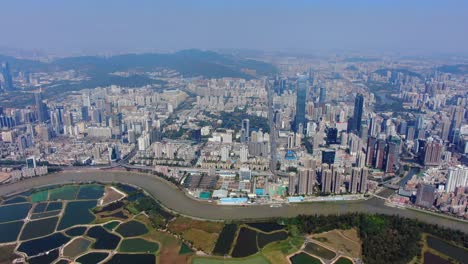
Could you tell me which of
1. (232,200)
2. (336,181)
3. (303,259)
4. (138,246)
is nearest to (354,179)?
(336,181)

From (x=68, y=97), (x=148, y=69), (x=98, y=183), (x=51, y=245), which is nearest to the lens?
(x=51, y=245)

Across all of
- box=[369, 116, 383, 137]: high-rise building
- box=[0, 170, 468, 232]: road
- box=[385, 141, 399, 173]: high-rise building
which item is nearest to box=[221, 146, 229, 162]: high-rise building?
box=[0, 170, 468, 232]: road

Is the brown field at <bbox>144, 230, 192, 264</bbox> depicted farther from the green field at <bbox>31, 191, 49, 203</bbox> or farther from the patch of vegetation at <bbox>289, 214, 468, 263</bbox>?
the green field at <bbox>31, 191, 49, 203</bbox>

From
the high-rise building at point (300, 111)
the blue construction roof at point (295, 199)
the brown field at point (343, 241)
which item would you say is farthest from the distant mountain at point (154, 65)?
the brown field at point (343, 241)

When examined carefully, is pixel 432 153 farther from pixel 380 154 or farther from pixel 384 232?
pixel 384 232

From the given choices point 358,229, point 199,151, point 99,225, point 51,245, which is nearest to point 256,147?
point 199,151

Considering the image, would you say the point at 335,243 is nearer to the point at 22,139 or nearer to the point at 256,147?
the point at 256,147
